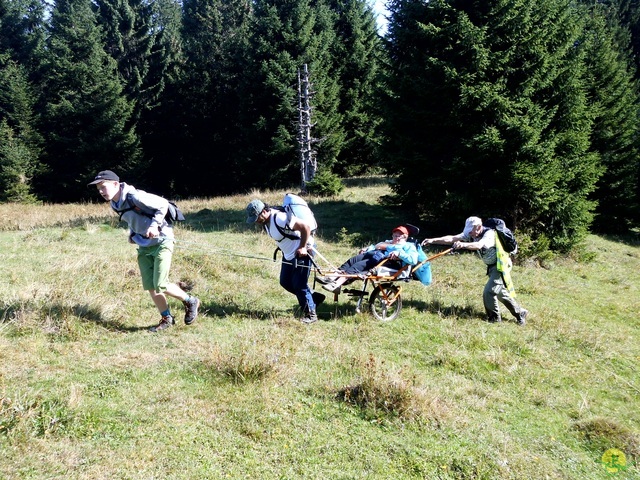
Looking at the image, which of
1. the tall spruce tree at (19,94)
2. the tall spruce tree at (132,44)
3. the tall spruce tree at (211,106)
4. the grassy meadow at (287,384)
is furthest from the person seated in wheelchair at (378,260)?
the tall spruce tree at (132,44)

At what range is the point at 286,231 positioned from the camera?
6.84 meters

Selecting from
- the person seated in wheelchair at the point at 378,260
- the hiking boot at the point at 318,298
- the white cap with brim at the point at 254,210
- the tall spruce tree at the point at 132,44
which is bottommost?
the hiking boot at the point at 318,298

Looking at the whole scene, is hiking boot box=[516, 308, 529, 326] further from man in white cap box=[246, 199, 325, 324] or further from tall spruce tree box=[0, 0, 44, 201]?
tall spruce tree box=[0, 0, 44, 201]

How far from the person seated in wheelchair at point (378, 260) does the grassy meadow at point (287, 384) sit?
64 centimetres

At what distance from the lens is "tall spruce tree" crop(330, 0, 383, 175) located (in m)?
30.2

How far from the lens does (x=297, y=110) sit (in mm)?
25531

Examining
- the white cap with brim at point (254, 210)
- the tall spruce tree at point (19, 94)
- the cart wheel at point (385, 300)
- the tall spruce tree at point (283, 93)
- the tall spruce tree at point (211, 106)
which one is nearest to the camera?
the white cap with brim at point (254, 210)

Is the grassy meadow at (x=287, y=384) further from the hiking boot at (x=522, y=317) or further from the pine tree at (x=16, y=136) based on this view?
the pine tree at (x=16, y=136)

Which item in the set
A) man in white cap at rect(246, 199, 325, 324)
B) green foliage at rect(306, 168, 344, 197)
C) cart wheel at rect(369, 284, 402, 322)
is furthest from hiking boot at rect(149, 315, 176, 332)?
green foliage at rect(306, 168, 344, 197)

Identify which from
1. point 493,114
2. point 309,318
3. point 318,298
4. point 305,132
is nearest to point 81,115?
point 305,132

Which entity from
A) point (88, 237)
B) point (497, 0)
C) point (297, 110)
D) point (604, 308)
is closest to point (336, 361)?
point (604, 308)

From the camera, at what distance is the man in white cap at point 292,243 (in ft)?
22.0

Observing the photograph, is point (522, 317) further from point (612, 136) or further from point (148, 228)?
point (612, 136)

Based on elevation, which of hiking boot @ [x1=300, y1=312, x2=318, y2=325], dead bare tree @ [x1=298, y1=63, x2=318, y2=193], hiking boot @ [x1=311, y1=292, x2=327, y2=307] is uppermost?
dead bare tree @ [x1=298, y1=63, x2=318, y2=193]
